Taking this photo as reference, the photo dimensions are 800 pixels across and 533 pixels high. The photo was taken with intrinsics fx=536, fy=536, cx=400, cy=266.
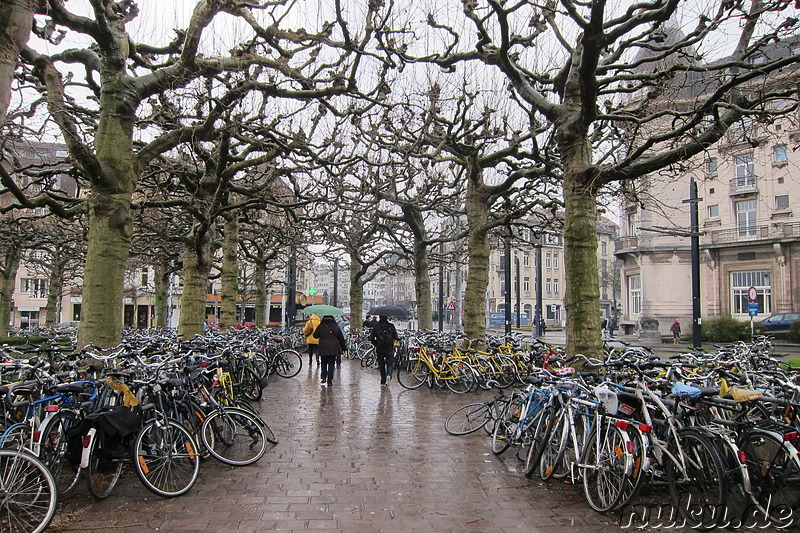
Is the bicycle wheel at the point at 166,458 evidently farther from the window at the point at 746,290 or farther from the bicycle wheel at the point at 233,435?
the window at the point at 746,290

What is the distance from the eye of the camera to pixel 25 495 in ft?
12.0

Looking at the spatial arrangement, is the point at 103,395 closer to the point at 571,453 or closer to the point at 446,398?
the point at 571,453

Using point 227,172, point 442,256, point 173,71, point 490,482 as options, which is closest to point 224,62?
point 173,71

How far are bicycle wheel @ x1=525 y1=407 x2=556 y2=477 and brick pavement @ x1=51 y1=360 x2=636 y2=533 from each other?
0.69 feet

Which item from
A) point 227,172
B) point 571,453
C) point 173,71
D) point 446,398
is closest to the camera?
point 571,453

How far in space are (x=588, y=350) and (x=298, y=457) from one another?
407 cm

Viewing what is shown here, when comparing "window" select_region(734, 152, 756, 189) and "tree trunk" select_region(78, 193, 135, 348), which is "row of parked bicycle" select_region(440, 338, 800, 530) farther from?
"tree trunk" select_region(78, 193, 135, 348)

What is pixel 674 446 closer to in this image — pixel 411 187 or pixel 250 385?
pixel 250 385

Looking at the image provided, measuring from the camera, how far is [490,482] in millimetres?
5293

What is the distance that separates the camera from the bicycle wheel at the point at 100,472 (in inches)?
176

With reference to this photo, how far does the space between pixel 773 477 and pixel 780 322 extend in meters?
30.4

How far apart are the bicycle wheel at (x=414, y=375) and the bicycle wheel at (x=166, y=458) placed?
7.17 metres

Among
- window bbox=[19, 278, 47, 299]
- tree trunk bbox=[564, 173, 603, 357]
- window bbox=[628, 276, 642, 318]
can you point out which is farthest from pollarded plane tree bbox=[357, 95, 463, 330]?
window bbox=[19, 278, 47, 299]

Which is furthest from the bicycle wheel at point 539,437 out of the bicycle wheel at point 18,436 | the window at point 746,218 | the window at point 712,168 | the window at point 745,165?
the window at point 746,218
